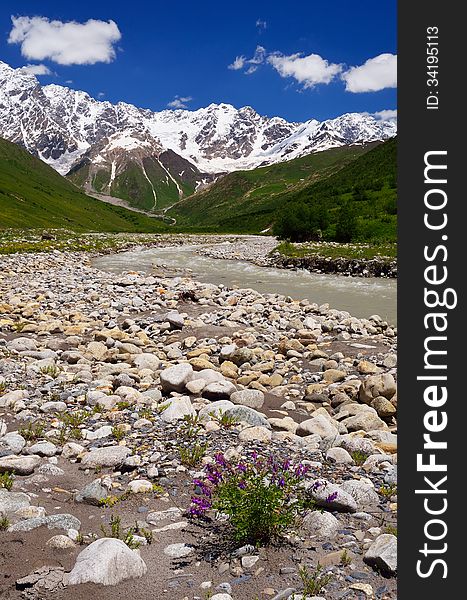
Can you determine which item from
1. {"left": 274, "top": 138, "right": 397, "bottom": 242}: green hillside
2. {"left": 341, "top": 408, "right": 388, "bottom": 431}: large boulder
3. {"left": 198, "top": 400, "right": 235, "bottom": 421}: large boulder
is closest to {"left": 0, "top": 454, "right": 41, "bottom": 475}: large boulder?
{"left": 198, "top": 400, "right": 235, "bottom": 421}: large boulder

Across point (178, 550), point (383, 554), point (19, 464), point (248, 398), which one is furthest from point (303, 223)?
point (383, 554)

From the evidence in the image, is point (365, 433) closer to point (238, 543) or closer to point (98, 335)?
point (238, 543)

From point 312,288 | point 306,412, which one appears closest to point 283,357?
point 306,412

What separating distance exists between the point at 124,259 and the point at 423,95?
47.0 meters

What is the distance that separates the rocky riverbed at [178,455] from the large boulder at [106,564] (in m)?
0.01

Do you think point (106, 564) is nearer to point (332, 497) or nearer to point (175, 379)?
point (332, 497)

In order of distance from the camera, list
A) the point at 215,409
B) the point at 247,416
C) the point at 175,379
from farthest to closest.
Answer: the point at 175,379, the point at 215,409, the point at 247,416

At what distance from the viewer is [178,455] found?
22.1 feet

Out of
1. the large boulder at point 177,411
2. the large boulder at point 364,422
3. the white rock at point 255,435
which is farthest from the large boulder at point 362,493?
the large boulder at point 177,411

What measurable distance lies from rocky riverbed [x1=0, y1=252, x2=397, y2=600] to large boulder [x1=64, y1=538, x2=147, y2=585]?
0.4 inches

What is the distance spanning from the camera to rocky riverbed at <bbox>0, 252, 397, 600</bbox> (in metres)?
4.27

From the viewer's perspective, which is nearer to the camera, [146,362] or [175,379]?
[175,379]

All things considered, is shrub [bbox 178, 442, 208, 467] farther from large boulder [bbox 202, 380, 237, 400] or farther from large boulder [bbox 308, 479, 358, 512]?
large boulder [bbox 202, 380, 237, 400]

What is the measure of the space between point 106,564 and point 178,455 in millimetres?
2514
